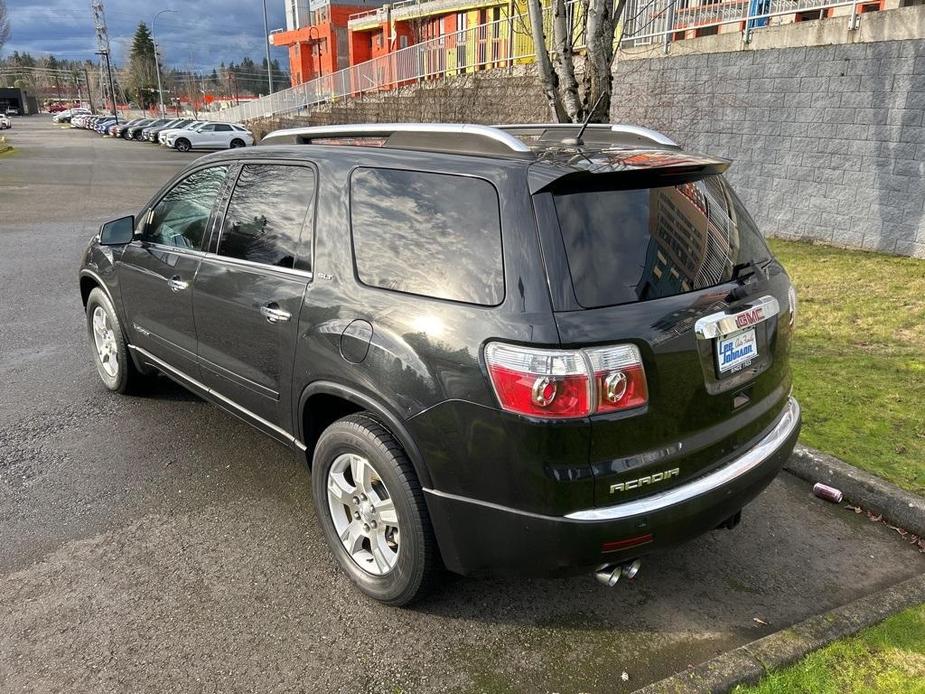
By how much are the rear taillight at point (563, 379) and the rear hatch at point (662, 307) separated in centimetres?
4

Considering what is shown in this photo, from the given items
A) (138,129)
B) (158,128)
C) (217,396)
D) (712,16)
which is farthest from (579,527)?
(138,129)

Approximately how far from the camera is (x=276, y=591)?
2900 millimetres

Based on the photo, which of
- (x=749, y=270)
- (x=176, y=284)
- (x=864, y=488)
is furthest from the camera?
(x=176, y=284)

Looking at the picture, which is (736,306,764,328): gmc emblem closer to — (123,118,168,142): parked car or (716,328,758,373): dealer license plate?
(716,328,758,373): dealer license plate

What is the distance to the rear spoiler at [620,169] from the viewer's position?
2328 millimetres

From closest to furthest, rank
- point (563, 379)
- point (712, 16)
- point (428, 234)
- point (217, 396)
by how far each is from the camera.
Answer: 1. point (563, 379)
2. point (428, 234)
3. point (217, 396)
4. point (712, 16)

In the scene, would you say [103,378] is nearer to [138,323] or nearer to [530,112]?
[138,323]

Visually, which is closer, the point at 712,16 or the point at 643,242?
the point at 643,242

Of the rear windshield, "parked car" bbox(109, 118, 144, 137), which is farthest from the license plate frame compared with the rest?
"parked car" bbox(109, 118, 144, 137)

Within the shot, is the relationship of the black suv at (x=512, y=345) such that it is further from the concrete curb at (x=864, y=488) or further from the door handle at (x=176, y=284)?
the concrete curb at (x=864, y=488)

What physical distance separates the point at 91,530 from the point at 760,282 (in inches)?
130

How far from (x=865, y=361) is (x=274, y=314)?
14.5 feet

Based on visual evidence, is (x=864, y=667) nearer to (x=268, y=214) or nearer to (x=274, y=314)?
(x=274, y=314)

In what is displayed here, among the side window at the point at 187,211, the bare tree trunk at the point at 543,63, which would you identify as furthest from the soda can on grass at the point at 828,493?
the bare tree trunk at the point at 543,63
